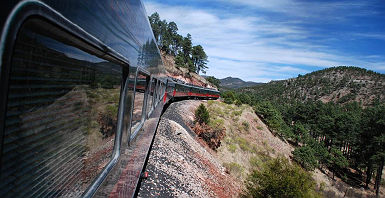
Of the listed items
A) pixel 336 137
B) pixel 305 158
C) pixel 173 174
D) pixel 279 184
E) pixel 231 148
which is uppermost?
pixel 173 174

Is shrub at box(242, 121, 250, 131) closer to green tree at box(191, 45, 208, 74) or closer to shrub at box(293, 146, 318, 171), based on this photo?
shrub at box(293, 146, 318, 171)

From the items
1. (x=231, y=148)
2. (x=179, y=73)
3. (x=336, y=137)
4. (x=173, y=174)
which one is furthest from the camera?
(x=179, y=73)

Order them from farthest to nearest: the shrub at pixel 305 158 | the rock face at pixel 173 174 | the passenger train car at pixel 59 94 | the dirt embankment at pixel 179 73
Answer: the dirt embankment at pixel 179 73
the shrub at pixel 305 158
the rock face at pixel 173 174
the passenger train car at pixel 59 94

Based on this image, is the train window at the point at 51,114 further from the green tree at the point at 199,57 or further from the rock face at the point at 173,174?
the green tree at the point at 199,57

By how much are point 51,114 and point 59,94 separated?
11 centimetres

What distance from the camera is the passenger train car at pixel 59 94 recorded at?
825 mm

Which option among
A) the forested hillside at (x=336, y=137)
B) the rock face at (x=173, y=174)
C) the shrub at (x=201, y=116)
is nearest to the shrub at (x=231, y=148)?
the shrub at (x=201, y=116)

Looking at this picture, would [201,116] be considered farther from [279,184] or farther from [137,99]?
[137,99]

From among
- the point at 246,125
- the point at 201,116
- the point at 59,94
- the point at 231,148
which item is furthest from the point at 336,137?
the point at 59,94

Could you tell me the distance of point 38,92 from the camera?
99cm

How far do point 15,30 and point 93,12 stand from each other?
2.45 feet

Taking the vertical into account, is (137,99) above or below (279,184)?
above

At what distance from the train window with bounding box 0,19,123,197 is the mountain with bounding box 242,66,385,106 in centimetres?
11324

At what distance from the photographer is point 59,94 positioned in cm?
120
